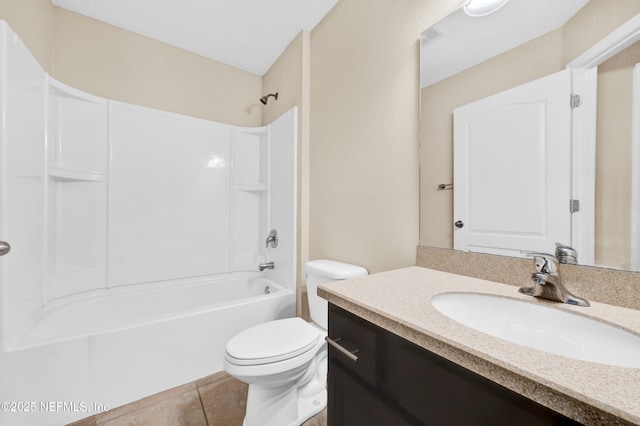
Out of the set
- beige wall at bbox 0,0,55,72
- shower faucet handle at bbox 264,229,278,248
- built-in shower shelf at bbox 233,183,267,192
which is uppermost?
beige wall at bbox 0,0,55,72

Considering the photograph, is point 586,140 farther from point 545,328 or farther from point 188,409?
point 188,409

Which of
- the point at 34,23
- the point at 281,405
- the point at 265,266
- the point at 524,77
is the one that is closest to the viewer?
the point at 524,77

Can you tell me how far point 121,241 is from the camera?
6.58ft

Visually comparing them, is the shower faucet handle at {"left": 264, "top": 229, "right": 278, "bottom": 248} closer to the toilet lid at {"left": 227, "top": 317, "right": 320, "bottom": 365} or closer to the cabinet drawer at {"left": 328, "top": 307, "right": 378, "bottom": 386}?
the toilet lid at {"left": 227, "top": 317, "right": 320, "bottom": 365}

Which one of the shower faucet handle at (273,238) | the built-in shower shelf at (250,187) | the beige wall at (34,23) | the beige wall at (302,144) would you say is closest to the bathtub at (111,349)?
the beige wall at (302,144)

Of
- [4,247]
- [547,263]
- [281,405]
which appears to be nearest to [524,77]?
[547,263]

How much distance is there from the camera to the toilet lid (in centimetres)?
109

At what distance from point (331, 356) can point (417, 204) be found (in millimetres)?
758

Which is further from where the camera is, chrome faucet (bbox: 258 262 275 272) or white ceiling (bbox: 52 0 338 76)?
chrome faucet (bbox: 258 262 275 272)

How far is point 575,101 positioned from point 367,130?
867 millimetres

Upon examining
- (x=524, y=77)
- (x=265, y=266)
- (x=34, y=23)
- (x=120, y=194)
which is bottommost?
(x=265, y=266)

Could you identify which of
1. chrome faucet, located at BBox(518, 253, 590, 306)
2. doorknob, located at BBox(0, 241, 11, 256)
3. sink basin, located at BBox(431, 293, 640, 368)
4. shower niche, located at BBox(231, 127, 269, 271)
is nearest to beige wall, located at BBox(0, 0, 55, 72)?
doorknob, located at BBox(0, 241, 11, 256)

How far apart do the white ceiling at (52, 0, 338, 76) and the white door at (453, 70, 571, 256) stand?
142 cm

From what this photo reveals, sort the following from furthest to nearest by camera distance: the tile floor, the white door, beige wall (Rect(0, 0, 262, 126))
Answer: beige wall (Rect(0, 0, 262, 126))
the tile floor
the white door
